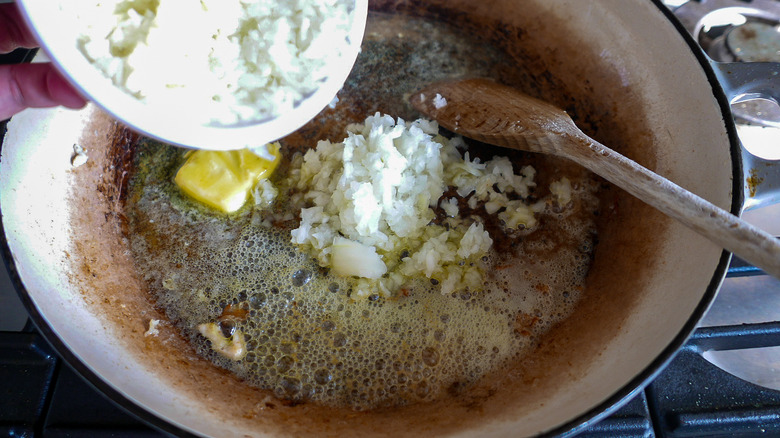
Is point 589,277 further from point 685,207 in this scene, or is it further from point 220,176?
point 220,176

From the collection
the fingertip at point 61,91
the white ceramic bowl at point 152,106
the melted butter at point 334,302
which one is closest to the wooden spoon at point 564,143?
the melted butter at point 334,302

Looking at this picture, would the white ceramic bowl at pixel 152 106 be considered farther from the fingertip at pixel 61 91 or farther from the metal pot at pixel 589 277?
the metal pot at pixel 589 277

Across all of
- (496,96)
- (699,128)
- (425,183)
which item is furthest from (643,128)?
(425,183)

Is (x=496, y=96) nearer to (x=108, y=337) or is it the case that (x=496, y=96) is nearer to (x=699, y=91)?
(x=699, y=91)

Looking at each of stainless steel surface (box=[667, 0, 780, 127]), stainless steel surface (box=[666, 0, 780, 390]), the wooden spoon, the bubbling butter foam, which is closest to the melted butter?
the bubbling butter foam

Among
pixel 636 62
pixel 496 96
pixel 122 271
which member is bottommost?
pixel 122 271

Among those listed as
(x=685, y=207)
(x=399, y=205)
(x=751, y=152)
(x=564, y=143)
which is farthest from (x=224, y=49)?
(x=751, y=152)
